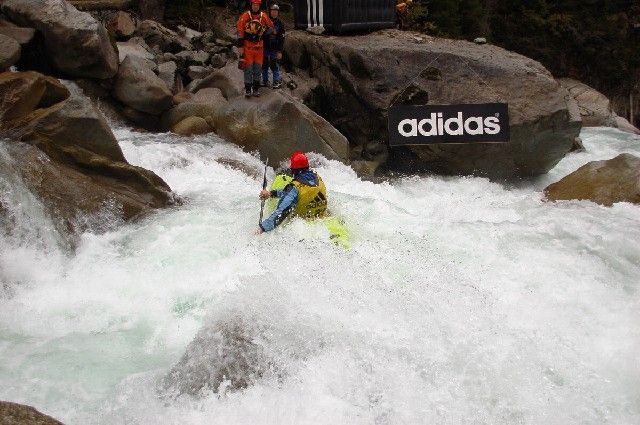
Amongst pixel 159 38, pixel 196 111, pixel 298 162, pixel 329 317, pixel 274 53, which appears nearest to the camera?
pixel 329 317

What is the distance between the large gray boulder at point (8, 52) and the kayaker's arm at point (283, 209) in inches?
166

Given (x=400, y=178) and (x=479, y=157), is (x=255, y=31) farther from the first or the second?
(x=479, y=157)

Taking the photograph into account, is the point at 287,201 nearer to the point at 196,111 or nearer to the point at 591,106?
the point at 196,111

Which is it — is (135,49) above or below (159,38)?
below

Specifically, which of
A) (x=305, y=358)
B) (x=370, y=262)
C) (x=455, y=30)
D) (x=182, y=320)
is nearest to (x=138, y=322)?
(x=182, y=320)

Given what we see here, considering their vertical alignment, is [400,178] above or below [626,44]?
below

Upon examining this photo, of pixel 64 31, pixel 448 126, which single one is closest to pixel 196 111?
pixel 64 31

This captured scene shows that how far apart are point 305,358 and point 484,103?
6.36 meters

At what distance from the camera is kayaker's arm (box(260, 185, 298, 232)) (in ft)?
17.6

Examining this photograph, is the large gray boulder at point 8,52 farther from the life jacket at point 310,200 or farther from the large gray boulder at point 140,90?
the life jacket at point 310,200

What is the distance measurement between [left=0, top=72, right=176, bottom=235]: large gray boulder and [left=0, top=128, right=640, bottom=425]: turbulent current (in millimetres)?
226

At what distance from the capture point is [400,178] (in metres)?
9.05

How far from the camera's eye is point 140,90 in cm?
852

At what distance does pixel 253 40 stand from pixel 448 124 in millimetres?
3265
